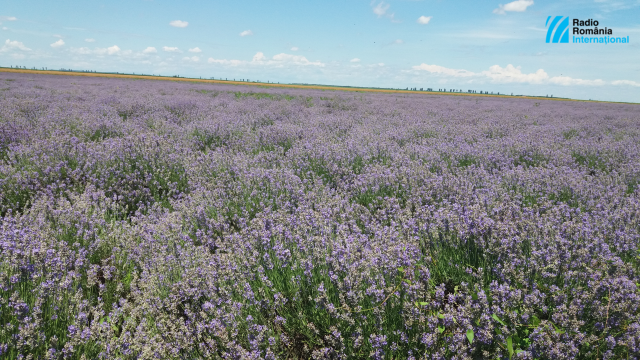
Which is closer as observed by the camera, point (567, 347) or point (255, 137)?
point (567, 347)

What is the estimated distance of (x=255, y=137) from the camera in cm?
629

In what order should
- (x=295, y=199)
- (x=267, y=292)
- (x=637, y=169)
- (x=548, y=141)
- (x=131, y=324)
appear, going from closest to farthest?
(x=131, y=324) → (x=267, y=292) → (x=295, y=199) → (x=637, y=169) → (x=548, y=141)

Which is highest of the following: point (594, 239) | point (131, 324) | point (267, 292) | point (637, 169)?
point (637, 169)

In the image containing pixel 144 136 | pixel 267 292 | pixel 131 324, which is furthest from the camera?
pixel 144 136

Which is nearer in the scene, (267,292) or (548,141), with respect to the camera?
(267,292)

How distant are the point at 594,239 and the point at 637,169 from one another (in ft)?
10.1

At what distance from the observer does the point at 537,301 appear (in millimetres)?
1677

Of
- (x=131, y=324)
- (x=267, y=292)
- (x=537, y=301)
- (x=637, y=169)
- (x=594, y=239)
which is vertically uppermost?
(x=637, y=169)

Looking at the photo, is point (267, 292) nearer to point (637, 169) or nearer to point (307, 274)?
point (307, 274)

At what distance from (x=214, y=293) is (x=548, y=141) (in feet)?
21.3

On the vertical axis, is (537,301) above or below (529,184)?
below

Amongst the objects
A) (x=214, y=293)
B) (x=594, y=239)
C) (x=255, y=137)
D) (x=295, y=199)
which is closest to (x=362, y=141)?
(x=255, y=137)

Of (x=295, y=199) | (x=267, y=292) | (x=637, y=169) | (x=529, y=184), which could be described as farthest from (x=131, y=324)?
(x=637, y=169)

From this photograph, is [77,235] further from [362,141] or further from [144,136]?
[362,141]
